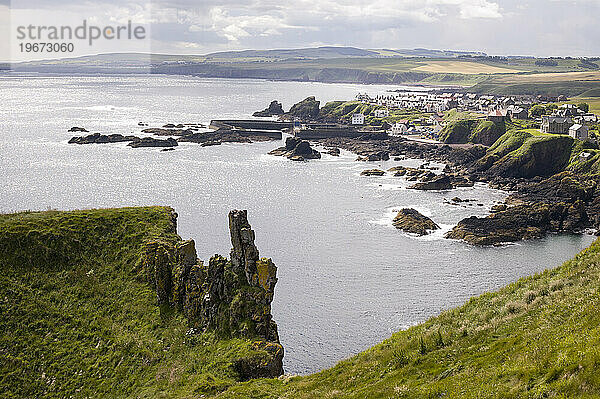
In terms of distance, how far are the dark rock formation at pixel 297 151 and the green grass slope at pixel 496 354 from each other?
97.7 metres

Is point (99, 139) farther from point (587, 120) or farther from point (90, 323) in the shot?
point (587, 120)

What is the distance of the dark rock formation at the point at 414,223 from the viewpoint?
2576 inches

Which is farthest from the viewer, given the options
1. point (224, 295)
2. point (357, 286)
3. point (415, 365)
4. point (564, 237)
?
point (564, 237)

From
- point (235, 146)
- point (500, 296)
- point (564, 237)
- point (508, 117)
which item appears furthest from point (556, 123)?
point (500, 296)

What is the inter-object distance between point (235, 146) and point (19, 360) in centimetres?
11397

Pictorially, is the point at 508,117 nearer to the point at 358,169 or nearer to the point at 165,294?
the point at 358,169

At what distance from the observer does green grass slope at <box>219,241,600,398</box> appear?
1268 cm

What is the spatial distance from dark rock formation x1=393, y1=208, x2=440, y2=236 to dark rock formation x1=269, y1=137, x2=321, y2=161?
51.0 m

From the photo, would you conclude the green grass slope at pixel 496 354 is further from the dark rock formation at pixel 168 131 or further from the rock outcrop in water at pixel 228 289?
the dark rock formation at pixel 168 131

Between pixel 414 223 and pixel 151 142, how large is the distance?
83639 mm

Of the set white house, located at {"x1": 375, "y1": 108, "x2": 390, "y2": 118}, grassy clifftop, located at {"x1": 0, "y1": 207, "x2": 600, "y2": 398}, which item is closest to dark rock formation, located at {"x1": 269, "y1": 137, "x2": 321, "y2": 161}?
white house, located at {"x1": 375, "y1": 108, "x2": 390, "y2": 118}

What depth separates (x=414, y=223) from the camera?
219ft

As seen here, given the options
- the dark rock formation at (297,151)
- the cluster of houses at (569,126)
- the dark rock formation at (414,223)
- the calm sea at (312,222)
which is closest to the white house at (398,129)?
the calm sea at (312,222)

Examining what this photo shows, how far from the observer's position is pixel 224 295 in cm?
2778
